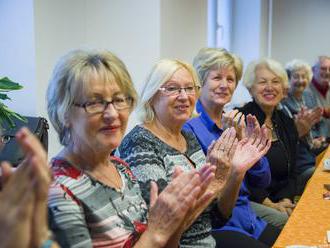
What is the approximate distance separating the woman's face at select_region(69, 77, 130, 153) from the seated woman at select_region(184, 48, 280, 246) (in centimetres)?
90

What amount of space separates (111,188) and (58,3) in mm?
1537

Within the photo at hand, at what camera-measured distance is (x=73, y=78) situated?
1.30 m

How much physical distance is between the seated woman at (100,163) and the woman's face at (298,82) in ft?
11.2

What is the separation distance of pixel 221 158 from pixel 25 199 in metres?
1.21

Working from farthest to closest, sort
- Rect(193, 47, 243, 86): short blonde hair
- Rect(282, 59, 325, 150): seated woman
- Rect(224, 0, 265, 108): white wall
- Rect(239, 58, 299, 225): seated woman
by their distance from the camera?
1. Rect(224, 0, 265, 108): white wall
2. Rect(282, 59, 325, 150): seated woman
3. Rect(239, 58, 299, 225): seated woman
4. Rect(193, 47, 243, 86): short blonde hair

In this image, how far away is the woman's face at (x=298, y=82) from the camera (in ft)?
14.9

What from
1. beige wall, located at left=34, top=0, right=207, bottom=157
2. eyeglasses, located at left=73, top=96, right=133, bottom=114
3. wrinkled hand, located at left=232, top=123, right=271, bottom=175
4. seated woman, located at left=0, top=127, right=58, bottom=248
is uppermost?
beige wall, located at left=34, top=0, right=207, bottom=157

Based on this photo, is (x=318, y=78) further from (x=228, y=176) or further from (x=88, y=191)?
(x=88, y=191)

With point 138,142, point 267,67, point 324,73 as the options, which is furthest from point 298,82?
point 138,142

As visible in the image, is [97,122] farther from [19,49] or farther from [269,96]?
[269,96]

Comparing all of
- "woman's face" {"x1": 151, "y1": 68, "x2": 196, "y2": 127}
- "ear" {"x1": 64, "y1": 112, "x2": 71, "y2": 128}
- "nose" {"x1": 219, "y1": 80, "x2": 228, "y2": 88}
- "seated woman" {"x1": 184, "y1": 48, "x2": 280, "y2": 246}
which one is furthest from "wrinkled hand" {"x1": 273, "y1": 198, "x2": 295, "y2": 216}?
"ear" {"x1": 64, "y1": 112, "x2": 71, "y2": 128}

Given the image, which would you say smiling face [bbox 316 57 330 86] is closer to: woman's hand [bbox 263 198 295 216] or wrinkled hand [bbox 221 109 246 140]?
woman's hand [bbox 263 198 295 216]

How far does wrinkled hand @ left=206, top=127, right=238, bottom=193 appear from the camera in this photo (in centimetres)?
190

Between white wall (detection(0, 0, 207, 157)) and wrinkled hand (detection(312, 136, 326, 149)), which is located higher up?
white wall (detection(0, 0, 207, 157))
